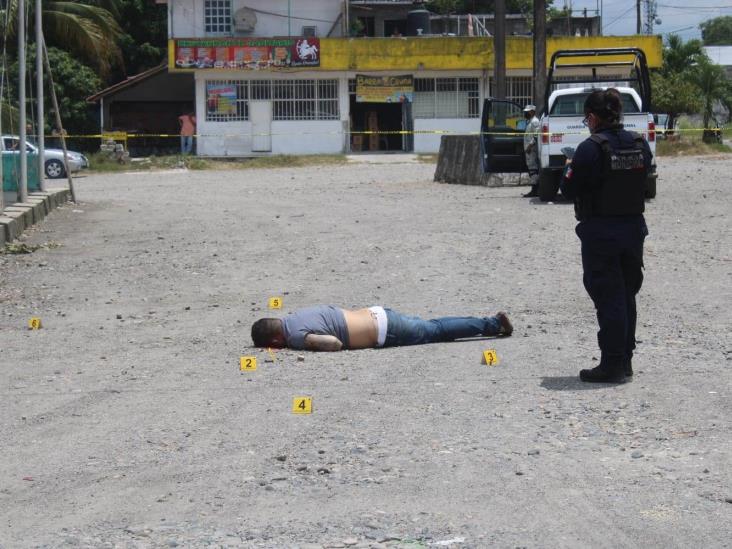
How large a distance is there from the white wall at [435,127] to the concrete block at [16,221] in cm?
2887

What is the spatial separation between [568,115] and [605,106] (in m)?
13.4

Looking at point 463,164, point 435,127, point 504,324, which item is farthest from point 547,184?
point 435,127

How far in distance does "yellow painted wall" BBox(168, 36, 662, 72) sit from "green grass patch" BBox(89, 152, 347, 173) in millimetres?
4346

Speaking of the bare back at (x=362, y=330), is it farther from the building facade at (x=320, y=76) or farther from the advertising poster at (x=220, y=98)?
the advertising poster at (x=220, y=98)

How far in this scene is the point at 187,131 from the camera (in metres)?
44.8

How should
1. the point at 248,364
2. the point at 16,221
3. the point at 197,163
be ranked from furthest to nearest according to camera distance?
the point at 197,163
the point at 16,221
the point at 248,364

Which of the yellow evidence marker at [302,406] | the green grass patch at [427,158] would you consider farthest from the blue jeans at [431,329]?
the green grass patch at [427,158]

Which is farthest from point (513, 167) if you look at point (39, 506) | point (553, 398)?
point (39, 506)

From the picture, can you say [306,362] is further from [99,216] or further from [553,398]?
[99,216]

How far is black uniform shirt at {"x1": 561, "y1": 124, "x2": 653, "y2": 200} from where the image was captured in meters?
7.59

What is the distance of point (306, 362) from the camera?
8617 mm

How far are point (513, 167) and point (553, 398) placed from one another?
1596 cm

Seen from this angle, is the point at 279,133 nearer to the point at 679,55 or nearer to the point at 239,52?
the point at 239,52

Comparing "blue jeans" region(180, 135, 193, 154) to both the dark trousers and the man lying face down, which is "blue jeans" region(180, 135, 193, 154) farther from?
the dark trousers
